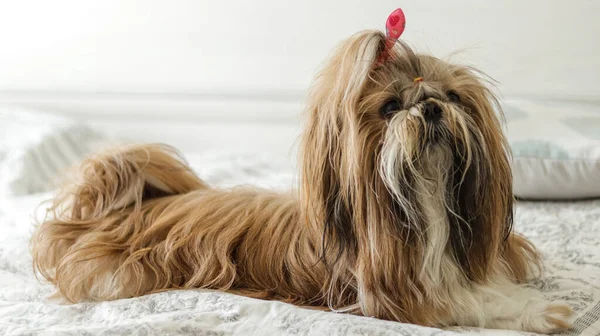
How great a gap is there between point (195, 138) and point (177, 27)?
2.07 ft

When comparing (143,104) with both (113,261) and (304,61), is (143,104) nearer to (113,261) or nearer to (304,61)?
(304,61)

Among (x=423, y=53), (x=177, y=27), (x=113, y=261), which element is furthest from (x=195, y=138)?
(x=423, y=53)

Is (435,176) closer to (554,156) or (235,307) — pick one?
(235,307)

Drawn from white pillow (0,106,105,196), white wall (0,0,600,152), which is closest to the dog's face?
white wall (0,0,600,152)

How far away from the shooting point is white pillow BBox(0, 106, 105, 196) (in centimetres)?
340

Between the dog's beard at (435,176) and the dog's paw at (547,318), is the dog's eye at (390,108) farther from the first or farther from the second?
the dog's paw at (547,318)

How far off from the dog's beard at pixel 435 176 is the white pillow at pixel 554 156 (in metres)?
1.10

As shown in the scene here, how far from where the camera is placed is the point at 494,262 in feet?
6.04

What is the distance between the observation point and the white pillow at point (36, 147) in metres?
3.40

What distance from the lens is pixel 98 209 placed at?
2.26 m

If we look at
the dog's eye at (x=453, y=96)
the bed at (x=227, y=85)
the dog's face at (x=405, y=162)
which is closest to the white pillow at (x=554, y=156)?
the bed at (x=227, y=85)

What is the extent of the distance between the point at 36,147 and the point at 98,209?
1.47 m

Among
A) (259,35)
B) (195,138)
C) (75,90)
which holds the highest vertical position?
(259,35)

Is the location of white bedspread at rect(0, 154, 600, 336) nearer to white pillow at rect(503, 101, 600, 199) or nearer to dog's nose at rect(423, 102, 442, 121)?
white pillow at rect(503, 101, 600, 199)
